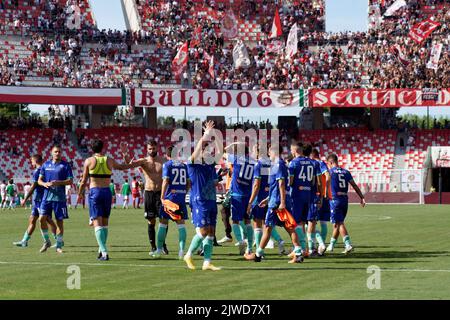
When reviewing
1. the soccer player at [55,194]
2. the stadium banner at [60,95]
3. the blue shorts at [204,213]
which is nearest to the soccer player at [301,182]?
the blue shorts at [204,213]

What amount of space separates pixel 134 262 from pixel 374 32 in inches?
2197

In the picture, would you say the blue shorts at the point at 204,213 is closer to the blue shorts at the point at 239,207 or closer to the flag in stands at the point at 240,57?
the blue shorts at the point at 239,207

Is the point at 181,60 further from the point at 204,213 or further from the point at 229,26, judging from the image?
the point at 204,213

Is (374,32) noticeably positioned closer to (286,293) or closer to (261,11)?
(261,11)

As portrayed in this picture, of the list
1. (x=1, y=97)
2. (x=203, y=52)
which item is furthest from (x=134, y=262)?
(x=203, y=52)

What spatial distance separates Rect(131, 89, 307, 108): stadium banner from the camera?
217 ft

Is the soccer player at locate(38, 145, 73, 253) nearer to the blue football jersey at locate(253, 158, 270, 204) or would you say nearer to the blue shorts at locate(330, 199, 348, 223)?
the blue football jersey at locate(253, 158, 270, 204)

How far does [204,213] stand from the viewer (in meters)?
18.2

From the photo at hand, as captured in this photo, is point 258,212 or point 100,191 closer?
point 100,191

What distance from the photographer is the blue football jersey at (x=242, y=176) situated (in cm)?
2188

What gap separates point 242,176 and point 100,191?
334 cm

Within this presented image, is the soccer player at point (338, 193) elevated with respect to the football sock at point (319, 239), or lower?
elevated

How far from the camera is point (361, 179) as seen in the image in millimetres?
64875

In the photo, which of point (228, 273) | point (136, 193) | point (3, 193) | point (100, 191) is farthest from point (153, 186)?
point (3, 193)
